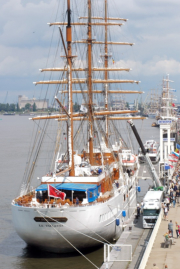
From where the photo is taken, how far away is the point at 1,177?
6569 cm

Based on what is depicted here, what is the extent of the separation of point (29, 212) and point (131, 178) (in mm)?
18281

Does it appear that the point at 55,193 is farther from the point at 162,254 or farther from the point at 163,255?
the point at 163,255

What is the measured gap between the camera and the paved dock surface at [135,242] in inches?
1007

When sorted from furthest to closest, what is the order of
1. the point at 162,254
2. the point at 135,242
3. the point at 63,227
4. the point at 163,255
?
1. the point at 63,227
2. the point at 135,242
3. the point at 162,254
4. the point at 163,255

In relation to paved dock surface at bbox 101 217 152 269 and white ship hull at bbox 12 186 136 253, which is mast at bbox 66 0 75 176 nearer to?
white ship hull at bbox 12 186 136 253

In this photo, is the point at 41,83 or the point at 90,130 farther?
the point at 41,83

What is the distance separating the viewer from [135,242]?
96.8 feet

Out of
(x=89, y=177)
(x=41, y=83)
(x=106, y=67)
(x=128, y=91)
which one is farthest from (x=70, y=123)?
(x=128, y=91)

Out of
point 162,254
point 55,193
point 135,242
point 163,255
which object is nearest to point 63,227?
point 55,193

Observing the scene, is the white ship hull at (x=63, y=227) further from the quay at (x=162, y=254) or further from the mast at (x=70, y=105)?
the quay at (x=162, y=254)

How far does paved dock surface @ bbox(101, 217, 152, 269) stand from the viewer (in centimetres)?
2558

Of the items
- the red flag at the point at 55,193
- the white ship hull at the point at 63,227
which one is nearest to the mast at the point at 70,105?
the white ship hull at the point at 63,227

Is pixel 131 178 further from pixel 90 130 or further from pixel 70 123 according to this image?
pixel 70 123

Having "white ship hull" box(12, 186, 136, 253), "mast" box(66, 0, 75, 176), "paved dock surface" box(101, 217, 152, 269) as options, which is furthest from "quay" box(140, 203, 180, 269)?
"mast" box(66, 0, 75, 176)
